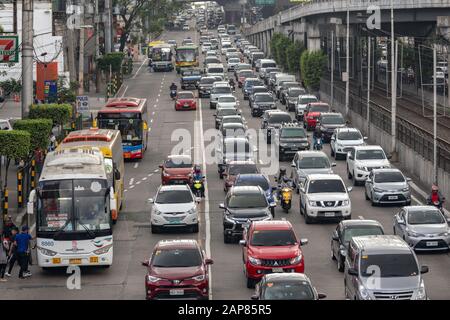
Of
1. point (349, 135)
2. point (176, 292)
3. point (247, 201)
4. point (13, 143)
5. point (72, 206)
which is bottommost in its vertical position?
point (176, 292)

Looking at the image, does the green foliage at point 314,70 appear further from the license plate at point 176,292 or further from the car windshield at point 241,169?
the license plate at point 176,292

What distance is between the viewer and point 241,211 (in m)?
40.4

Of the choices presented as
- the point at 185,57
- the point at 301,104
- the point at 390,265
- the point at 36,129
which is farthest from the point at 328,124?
the point at 185,57

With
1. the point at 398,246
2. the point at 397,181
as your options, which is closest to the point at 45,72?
the point at 397,181

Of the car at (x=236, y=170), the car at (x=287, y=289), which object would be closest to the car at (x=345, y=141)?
the car at (x=236, y=170)

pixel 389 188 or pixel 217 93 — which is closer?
pixel 389 188

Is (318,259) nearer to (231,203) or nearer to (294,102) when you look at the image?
(231,203)

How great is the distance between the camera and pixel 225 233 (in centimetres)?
4034

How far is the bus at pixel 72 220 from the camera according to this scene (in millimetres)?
35125

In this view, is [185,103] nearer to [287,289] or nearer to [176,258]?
[176,258]

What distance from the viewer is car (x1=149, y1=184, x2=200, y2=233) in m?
42.1

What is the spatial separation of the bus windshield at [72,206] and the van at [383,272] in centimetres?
839

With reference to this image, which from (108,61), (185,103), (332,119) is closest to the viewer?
(332,119)

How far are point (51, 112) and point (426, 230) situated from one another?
82.2 feet
